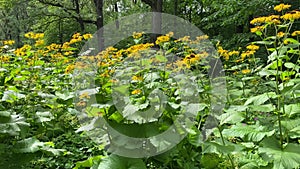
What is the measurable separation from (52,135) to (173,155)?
1.10 meters

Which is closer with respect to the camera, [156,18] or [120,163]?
[120,163]

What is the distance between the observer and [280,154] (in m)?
1.26

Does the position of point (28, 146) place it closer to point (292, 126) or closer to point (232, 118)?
point (232, 118)

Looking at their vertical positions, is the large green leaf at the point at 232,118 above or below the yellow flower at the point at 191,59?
below

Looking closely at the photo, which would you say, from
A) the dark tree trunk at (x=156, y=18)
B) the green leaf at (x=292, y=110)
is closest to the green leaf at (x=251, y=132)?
the green leaf at (x=292, y=110)

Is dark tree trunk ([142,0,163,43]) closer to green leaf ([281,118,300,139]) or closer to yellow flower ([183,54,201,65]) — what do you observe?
yellow flower ([183,54,201,65])

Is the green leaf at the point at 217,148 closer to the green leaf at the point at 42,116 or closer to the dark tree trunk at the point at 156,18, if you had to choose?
the green leaf at the point at 42,116

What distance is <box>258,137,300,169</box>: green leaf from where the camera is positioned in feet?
3.98

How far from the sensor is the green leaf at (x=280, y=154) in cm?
121

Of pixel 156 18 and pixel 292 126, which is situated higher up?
pixel 156 18

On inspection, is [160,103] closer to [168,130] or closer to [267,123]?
[168,130]

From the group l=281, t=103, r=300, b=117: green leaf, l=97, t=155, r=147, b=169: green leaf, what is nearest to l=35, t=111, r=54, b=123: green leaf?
l=97, t=155, r=147, b=169: green leaf

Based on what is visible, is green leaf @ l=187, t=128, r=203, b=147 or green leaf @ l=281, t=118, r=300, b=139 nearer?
green leaf @ l=281, t=118, r=300, b=139

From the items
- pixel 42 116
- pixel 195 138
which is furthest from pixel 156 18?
pixel 195 138
